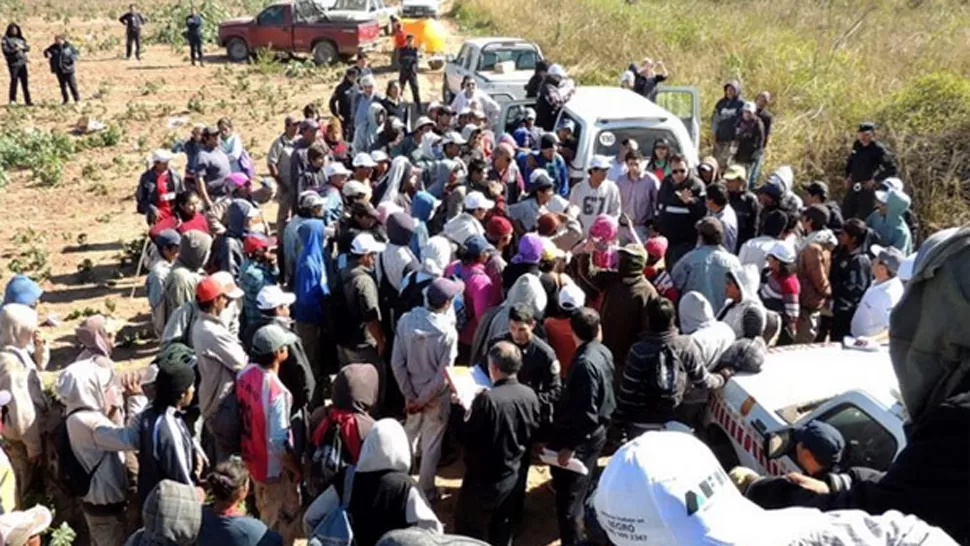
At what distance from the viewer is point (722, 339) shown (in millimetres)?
6133

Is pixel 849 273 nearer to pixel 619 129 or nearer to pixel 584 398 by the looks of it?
pixel 584 398

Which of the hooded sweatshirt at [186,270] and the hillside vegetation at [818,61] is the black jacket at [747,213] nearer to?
the hillside vegetation at [818,61]

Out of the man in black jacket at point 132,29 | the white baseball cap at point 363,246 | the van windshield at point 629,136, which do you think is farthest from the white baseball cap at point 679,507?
the man in black jacket at point 132,29

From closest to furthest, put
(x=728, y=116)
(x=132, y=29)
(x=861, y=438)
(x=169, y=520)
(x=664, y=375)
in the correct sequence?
(x=169, y=520), (x=861, y=438), (x=664, y=375), (x=728, y=116), (x=132, y=29)

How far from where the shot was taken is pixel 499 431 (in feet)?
16.8

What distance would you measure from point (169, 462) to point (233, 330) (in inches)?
68.1

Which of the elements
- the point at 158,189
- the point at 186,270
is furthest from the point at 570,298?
the point at 158,189

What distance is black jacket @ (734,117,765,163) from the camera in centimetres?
1212

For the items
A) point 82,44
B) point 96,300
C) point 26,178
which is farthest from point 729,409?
point 82,44

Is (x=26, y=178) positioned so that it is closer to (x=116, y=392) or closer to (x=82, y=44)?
(x=116, y=392)

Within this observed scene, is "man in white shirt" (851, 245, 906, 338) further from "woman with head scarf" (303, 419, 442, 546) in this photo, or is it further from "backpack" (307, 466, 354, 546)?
"backpack" (307, 466, 354, 546)

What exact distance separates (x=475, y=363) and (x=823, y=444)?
9.00 feet

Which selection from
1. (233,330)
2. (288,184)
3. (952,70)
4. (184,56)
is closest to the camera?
(233,330)

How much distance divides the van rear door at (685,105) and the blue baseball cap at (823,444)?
753 cm
